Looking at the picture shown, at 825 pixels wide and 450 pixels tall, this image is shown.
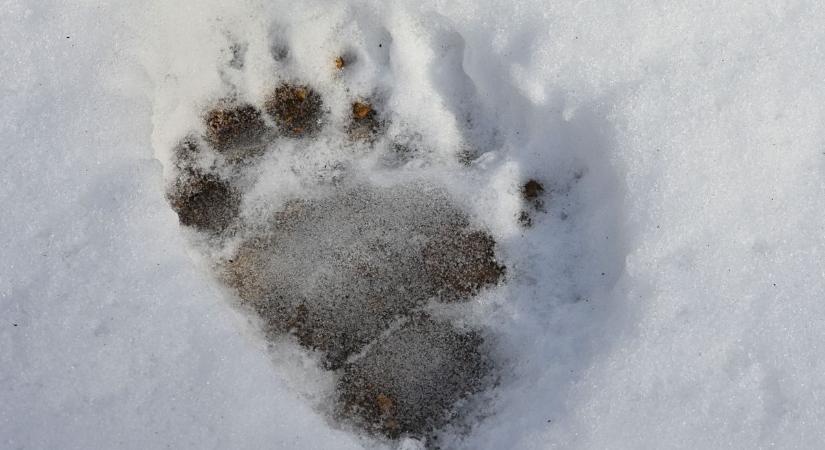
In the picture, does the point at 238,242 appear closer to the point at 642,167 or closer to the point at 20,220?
the point at 20,220

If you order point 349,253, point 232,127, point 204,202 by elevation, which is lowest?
point 349,253

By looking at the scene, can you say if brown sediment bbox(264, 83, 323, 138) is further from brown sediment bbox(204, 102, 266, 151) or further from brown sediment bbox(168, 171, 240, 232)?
brown sediment bbox(168, 171, 240, 232)

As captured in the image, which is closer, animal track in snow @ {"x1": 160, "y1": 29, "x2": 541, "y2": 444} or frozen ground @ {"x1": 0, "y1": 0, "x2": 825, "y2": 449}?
frozen ground @ {"x1": 0, "y1": 0, "x2": 825, "y2": 449}

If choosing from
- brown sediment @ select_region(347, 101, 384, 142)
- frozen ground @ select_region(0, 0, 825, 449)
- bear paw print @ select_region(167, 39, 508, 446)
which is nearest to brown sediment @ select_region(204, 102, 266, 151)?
bear paw print @ select_region(167, 39, 508, 446)

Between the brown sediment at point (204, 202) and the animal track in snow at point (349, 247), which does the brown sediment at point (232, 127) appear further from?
the brown sediment at point (204, 202)

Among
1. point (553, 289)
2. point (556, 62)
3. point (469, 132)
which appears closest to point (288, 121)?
point (469, 132)

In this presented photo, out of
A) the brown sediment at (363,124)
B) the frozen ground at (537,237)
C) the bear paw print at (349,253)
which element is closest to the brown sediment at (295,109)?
the bear paw print at (349,253)

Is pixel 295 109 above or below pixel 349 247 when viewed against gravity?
above

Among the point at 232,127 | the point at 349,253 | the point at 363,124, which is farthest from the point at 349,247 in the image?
the point at 232,127

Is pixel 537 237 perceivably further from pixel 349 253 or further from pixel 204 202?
pixel 204 202
